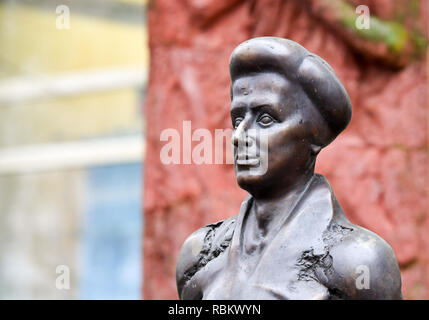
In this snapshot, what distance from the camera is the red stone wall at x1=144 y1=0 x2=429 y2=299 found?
5094 millimetres

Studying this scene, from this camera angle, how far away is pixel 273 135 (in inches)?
103

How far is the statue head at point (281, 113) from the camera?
2.62 meters

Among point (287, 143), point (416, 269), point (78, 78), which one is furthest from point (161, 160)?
point (78, 78)

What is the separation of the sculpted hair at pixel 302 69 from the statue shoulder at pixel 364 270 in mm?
418

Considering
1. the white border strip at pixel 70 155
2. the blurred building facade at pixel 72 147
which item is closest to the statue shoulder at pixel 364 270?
the blurred building facade at pixel 72 147

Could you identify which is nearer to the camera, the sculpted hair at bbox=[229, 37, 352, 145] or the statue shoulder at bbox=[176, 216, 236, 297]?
the sculpted hair at bbox=[229, 37, 352, 145]

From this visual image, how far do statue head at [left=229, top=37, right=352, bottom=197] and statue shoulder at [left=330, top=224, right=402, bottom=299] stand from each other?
0.29 meters

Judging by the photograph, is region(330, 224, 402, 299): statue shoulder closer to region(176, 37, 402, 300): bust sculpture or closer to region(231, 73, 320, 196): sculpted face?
region(176, 37, 402, 300): bust sculpture

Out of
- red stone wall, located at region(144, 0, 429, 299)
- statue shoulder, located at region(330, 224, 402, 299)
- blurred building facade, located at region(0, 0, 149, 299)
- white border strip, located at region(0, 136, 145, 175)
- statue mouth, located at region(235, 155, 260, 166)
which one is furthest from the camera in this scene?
white border strip, located at region(0, 136, 145, 175)

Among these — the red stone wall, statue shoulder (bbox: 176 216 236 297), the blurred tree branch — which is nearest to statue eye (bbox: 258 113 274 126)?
statue shoulder (bbox: 176 216 236 297)

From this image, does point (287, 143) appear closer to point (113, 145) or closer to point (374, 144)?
point (374, 144)

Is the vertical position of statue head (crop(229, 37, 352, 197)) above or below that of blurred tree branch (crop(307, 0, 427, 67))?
below

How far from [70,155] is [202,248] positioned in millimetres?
5706

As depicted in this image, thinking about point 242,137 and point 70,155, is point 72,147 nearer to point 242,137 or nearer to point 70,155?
point 70,155
